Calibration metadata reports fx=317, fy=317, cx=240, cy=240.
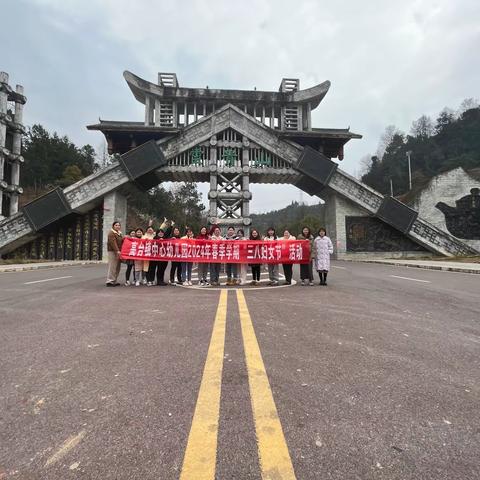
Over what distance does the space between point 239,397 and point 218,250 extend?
7.35 meters

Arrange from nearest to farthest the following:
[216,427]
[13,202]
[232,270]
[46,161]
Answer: [216,427] → [232,270] → [13,202] → [46,161]

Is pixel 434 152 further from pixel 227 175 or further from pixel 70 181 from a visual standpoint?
pixel 70 181

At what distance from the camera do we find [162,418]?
2002mm

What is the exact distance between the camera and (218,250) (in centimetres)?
955

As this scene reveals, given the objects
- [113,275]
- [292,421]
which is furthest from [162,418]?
Result: [113,275]

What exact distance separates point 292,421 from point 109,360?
189cm

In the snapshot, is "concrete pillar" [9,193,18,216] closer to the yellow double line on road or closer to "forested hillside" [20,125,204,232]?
"forested hillside" [20,125,204,232]

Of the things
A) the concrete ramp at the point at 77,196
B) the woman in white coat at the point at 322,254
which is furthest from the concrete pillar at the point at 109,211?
the woman in white coat at the point at 322,254

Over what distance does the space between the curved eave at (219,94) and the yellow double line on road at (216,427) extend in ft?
92.5

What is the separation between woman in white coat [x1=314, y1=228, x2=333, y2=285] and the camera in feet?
29.7

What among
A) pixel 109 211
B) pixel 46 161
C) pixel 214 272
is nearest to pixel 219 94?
pixel 109 211

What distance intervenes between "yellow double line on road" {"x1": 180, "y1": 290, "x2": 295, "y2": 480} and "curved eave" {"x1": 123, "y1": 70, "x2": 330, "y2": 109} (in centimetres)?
2819

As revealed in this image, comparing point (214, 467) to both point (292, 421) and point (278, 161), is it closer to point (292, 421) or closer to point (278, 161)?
point (292, 421)

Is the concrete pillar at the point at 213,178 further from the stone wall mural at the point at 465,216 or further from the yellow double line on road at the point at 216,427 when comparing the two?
the yellow double line on road at the point at 216,427
